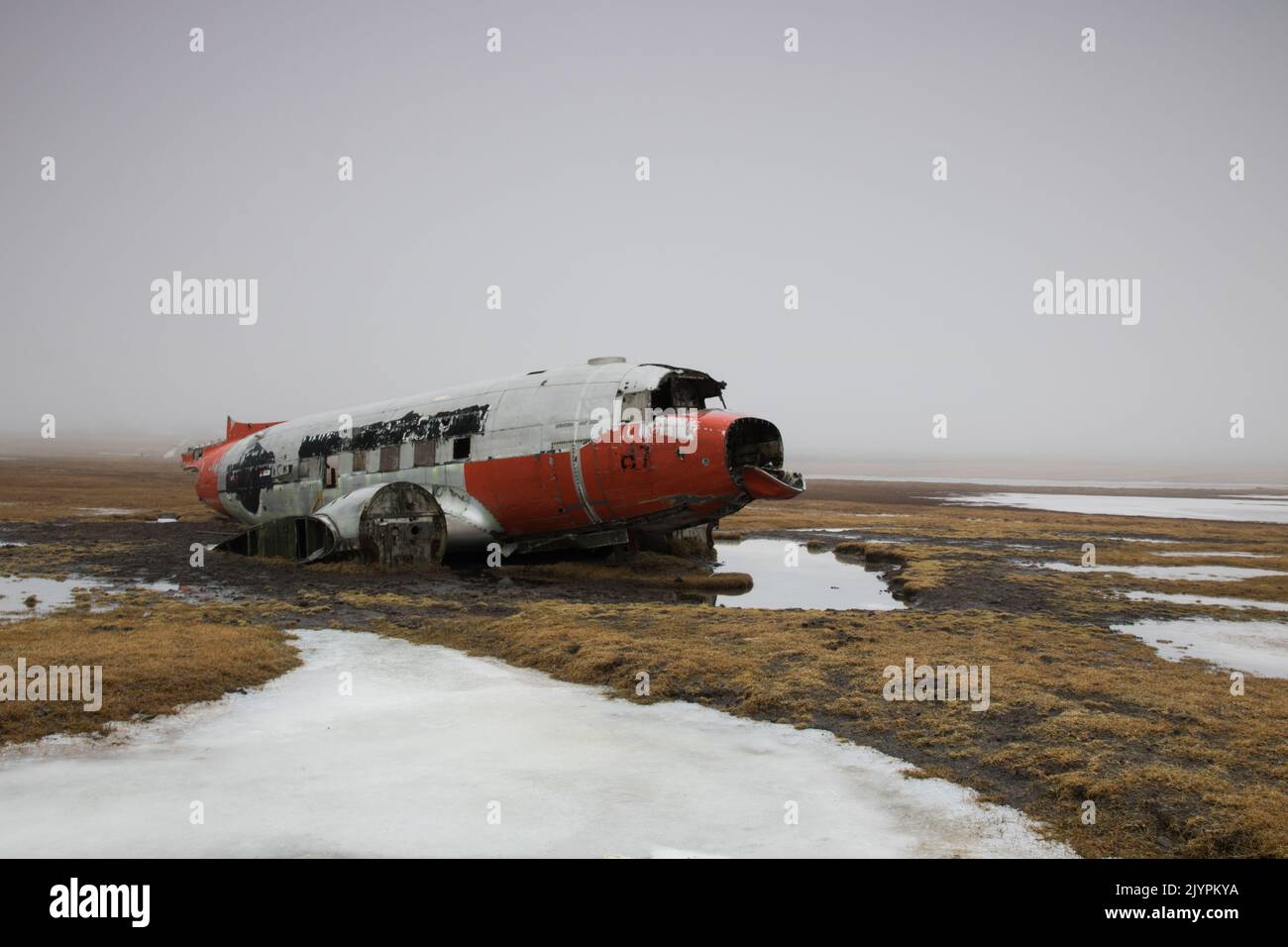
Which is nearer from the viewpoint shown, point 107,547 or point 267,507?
point 107,547

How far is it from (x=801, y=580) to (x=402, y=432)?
12.0 metres

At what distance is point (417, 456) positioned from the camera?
22.5m

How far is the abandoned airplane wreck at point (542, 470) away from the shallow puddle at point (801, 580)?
217 centimetres

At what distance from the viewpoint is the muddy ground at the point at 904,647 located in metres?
7.16

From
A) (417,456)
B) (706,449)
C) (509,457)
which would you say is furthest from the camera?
(417,456)

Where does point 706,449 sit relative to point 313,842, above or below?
above

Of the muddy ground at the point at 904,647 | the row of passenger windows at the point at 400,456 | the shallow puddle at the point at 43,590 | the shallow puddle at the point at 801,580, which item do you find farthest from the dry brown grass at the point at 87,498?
the shallow puddle at the point at 801,580

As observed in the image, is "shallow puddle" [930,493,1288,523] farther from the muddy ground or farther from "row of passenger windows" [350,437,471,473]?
"row of passenger windows" [350,437,471,473]

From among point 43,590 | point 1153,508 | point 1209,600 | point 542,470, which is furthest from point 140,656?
point 1153,508

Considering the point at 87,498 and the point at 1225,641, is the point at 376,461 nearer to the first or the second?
the point at 1225,641

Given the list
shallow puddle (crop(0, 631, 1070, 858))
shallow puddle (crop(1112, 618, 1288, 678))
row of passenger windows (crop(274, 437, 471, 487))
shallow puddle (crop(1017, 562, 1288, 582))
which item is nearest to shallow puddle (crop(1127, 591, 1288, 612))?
shallow puddle (crop(1112, 618, 1288, 678))
